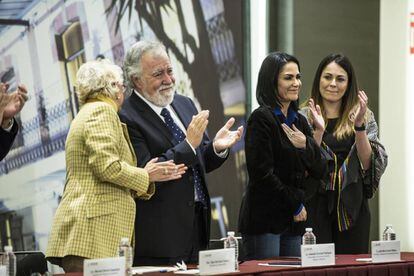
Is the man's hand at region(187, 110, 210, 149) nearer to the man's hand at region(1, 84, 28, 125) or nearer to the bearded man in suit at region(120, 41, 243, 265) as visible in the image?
the bearded man in suit at region(120, 41, 243, 265)

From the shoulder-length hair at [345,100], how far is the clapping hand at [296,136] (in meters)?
0.38

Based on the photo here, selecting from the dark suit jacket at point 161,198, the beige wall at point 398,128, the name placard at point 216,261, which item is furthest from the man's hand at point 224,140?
the beige wall at point 398,128

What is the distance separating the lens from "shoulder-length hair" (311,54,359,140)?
4.27m

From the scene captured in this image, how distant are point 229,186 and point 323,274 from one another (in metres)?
2.85

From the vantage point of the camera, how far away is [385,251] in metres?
3.35

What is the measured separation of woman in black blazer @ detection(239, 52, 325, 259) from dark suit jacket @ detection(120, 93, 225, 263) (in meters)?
0.44

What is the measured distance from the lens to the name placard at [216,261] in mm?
2781

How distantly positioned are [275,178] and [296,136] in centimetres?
25

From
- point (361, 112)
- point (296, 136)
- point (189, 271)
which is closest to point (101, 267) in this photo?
point (189, 271)

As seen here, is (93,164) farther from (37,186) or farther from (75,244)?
(37,186)

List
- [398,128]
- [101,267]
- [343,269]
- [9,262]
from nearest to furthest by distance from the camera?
1. [101,267]
2. [9,262]
3. [343,269]
4. [398,128]

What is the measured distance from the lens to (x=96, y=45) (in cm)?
514

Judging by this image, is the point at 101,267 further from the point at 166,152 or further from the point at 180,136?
the point at 180,136

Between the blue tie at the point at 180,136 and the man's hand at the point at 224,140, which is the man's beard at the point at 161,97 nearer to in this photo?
the blue tie at the point at 180,136
